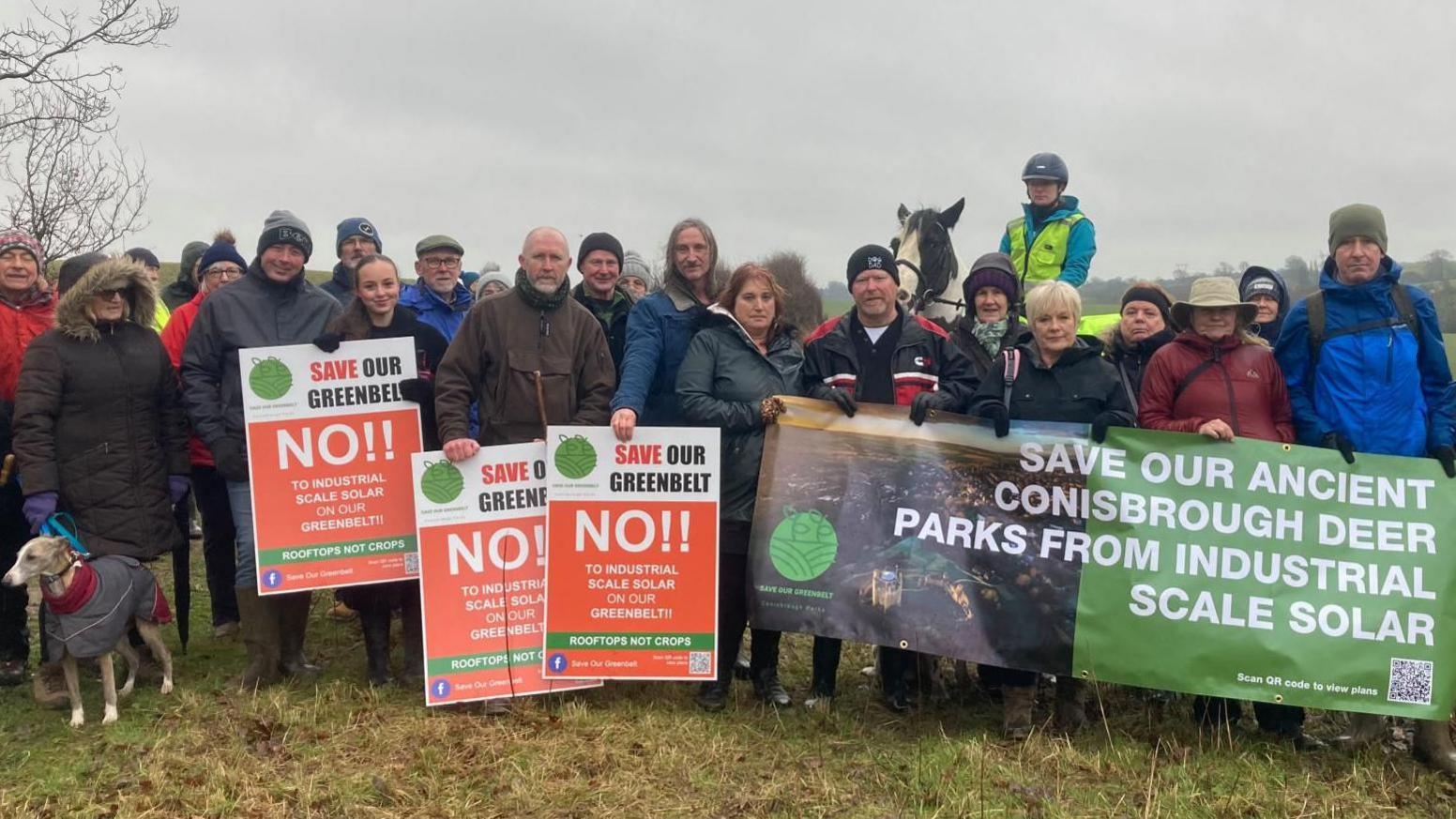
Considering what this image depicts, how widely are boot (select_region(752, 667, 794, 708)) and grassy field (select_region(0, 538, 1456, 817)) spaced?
3.9 inches

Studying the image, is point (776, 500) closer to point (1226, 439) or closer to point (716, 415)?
point (716, 415)

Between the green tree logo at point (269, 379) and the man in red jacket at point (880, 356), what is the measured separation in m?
2.85

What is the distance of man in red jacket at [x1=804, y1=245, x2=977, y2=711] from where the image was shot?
17.6ft

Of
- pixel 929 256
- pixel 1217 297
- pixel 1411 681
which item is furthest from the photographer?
pixel 929 256

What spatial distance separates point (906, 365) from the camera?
17.9 ft

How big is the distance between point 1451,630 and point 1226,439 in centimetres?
134

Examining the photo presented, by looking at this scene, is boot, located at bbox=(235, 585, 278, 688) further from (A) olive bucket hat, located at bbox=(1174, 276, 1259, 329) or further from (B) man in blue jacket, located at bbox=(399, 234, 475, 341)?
(A) olive bucket hat, located at bbox=(1174, 276, 1259, 329)

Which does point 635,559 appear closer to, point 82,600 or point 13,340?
point 82,600

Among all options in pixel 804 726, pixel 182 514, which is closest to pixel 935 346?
pixel 804 726

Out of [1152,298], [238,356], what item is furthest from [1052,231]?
[238,356]

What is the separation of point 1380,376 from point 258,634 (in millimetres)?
6063

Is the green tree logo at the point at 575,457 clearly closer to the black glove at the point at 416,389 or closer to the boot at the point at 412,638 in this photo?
the black glove at the point at 416,389

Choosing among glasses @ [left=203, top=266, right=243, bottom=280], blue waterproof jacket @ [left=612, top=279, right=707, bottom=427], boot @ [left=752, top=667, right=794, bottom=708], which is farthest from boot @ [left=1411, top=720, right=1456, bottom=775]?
glasses @ [left=203, top=266, right=243, bottom=280]

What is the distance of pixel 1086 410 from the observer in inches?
205
